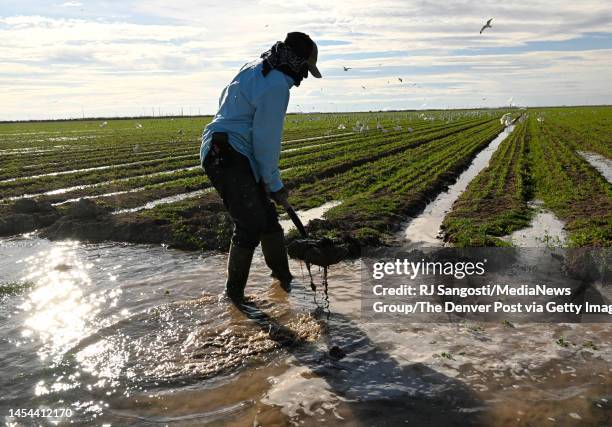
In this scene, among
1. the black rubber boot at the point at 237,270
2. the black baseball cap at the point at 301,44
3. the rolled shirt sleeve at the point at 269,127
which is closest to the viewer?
the rolled shirt sleeve at the point at 269,127

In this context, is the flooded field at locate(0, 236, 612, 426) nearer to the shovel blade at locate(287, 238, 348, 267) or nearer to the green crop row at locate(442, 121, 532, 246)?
the shovel blade at locate(287, 238, 348, 267)

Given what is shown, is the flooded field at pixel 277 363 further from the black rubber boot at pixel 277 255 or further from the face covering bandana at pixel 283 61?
the face covering bandana at pixel 283 61

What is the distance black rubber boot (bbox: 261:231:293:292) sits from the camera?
5.25 meters

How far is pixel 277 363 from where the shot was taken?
3893mm

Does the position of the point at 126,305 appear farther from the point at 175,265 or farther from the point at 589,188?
the point at 589,188

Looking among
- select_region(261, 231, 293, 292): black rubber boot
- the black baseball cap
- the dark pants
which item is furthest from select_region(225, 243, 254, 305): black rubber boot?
the black baseball cap

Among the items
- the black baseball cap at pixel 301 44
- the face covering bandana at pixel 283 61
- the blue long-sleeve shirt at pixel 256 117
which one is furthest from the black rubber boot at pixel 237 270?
the black baseball cap at pixel 301 44

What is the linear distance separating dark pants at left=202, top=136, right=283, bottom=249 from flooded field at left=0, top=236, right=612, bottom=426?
0.78m

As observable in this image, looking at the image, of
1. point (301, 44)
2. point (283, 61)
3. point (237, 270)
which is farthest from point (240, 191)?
point (301, 44)

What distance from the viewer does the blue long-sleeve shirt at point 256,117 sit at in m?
4.26

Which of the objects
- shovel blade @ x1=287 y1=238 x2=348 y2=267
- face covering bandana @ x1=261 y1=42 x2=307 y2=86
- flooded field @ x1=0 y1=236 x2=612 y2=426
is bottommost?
flooded field @ x1=0 y1=236 x2=612 y2=426

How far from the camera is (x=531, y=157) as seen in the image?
1908 cm

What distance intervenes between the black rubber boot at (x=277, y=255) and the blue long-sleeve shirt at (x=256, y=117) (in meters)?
0.77

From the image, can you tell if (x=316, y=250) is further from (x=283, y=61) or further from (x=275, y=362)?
(x=283, y=61)
